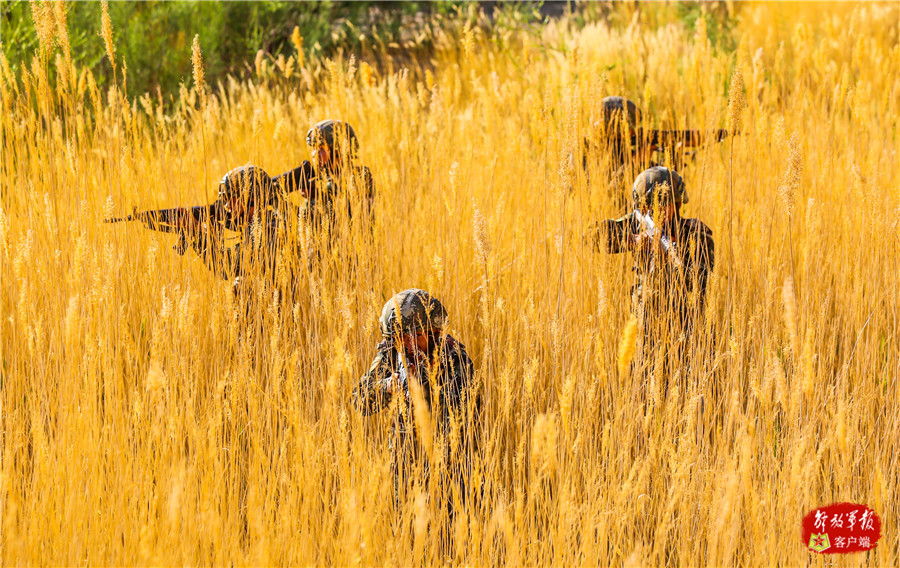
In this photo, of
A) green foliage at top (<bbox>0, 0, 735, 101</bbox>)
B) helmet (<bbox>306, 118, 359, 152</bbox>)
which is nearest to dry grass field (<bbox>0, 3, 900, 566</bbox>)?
helmet (<bbox>306, 118, 359, 152</bbox>)

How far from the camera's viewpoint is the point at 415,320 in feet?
5.41

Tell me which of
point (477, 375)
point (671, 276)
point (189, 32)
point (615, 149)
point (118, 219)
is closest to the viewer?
point (477, 375)

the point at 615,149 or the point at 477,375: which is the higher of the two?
the point at 615,149

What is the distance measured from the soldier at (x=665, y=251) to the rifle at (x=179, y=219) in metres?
1.18

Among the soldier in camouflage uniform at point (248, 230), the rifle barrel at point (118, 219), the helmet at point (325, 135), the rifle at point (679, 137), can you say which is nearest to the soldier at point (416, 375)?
the soldier in camouflage uniform at point (248, 230)

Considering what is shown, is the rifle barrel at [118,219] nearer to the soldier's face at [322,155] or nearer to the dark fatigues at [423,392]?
the soldier's face at [322,155]

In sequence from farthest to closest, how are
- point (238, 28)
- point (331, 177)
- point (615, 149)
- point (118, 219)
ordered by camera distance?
point (238, 28) < point (615, 149) < point (331, 177) < point (118, 219)

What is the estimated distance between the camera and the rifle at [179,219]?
2141mm

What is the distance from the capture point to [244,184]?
7.25 ft

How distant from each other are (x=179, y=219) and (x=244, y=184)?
8.7 inches

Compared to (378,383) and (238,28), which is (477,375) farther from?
(238,28)

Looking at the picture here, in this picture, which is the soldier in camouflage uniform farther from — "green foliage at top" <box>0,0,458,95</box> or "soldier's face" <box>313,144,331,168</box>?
"green foliage at top" <box>0,0,458,95</box>

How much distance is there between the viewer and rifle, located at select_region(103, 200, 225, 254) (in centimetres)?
214

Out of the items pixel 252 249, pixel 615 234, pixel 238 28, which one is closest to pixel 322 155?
pixel 252 249
